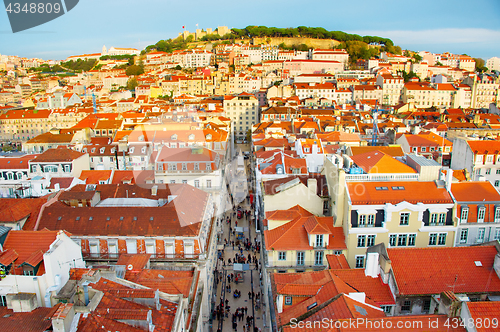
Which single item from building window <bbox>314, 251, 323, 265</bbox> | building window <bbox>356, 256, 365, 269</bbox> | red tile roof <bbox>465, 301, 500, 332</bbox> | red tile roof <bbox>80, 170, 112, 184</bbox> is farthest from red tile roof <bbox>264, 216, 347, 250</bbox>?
red tile roof <bbox>80, 170, 112, 184</bbox>

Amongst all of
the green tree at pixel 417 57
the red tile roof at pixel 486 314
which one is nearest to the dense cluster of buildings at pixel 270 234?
the red tile roof at pixel 486 314

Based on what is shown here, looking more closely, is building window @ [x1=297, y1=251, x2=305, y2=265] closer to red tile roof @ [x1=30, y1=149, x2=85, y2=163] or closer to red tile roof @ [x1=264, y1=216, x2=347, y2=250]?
red tile roof @ [x1=264, y1=216, x2=347, y2=250]

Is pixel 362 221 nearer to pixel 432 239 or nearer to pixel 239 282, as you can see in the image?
pixel 432 239

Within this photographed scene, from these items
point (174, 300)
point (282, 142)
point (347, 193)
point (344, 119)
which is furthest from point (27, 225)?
point (344, 119)

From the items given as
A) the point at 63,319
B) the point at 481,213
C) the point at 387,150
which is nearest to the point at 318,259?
the point at 481,213

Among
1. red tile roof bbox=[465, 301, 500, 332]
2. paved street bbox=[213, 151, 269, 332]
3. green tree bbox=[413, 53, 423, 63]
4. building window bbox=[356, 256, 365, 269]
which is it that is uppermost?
green tree bbox=[413, 53, 423, 63]

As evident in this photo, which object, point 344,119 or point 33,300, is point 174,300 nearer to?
point 33,300
